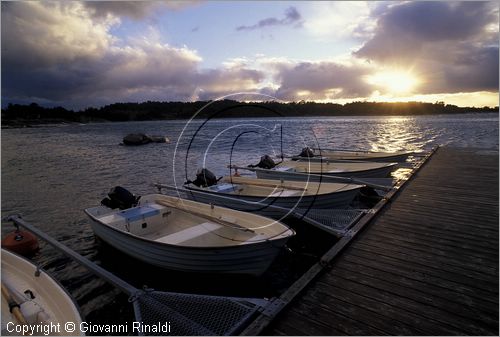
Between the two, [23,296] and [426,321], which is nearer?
[426,321]

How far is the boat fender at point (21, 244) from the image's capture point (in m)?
9.53

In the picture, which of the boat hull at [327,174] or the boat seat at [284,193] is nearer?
the boat seat at [284,193]

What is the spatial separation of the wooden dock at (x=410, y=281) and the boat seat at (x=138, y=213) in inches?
236

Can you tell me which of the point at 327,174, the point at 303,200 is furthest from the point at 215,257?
the point at 327,174

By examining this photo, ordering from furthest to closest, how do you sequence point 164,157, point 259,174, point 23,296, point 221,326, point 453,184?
point 164,157 < point 259,174 < point 453,184 < point 23,296 < point 221,326

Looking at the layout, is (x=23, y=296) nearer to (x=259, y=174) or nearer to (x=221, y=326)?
(x=221, y=326)

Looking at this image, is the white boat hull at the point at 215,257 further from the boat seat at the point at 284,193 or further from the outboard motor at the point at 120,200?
the boat seat at the point at 284,193

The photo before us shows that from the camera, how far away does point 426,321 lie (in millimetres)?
4059

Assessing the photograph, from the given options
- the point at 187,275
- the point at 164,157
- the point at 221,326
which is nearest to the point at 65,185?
the point at 164,157

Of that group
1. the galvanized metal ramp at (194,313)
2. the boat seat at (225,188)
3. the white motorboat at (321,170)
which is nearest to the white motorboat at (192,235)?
the galvanized metal ramp at (194,313)

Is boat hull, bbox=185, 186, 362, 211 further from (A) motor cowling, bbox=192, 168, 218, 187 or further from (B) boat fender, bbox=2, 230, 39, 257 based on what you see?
(B) boat fender, bbox=2, 230, 39, 257

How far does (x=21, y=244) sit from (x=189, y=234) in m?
6.38

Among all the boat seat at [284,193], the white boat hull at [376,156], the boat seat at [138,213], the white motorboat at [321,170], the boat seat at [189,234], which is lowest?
the boat seat at [189,234]

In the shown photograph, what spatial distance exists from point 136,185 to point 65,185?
514 cm
